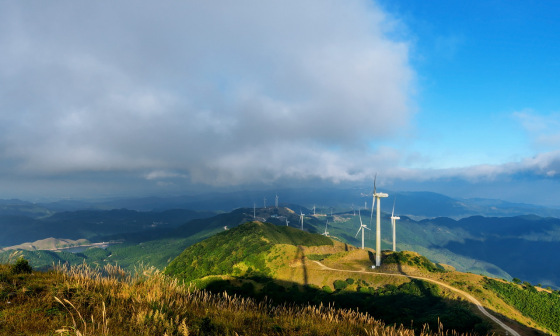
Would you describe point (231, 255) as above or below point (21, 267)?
below

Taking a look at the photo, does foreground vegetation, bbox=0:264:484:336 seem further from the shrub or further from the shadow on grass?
the shadow on grass

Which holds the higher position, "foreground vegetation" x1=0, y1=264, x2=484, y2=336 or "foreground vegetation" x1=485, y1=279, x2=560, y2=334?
"foreground vegetation" x1=0, y1=264, x2=484, y2=336

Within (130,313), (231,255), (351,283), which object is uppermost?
(130,313)

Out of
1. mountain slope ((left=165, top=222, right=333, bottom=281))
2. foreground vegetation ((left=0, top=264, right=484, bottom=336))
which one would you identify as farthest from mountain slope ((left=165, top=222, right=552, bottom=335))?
foreground vegetation ((left=0, top=264, right=484, bottom=336))

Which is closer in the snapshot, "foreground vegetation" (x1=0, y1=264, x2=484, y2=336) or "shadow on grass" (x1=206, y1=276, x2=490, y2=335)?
"foreground vegetation" (x1=0, y1=264, x2=484, y2=336)

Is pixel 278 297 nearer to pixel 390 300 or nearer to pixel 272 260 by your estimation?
pixel 390 300

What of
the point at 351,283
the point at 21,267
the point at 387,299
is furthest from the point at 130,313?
the point at 351,283

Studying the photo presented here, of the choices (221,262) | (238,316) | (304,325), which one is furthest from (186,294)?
(221,262)

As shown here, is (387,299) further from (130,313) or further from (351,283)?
(130,313)
